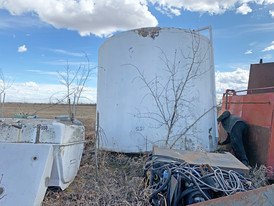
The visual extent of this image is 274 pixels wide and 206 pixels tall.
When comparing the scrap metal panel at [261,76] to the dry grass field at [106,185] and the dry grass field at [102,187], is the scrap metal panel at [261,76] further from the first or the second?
the dry grass field at [102,187]

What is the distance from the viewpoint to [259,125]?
418cm

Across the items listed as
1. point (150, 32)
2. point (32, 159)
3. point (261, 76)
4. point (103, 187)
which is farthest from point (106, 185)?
point (261, 76)

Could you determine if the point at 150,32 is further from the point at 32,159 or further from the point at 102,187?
the point at 32,159

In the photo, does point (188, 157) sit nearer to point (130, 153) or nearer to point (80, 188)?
point (80, 188)

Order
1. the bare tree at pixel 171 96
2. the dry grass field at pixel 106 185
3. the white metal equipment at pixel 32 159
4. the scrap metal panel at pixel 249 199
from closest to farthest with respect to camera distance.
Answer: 1. the scrap metal panel at pixel 249 199
2. the white metal equipment at pixel 32 159
3. the dry grass field at pixel 106 185
4. the bare tree at pixel 171 96

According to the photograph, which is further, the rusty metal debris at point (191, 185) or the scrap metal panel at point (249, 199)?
the rusty metal debris at point (191, 185)

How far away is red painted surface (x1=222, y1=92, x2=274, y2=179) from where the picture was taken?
12.6 ft

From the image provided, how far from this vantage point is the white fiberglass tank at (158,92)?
15.0 feet

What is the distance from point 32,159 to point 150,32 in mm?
3557

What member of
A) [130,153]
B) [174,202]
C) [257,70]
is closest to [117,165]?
[130,153]

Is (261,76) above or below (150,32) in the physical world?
below

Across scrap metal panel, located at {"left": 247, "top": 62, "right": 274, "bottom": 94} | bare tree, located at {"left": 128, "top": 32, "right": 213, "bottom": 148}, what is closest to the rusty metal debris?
bare tree, located at {"left": 128, "top": 32, "right": 213, "bottom": 148}

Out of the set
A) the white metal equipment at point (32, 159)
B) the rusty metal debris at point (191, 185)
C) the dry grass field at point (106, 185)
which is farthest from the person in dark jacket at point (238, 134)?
the white metal equipment at point (32, 159)

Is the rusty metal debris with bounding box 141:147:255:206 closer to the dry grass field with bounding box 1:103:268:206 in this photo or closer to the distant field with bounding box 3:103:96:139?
the dry grass field with bounding box 1:103:268:206
